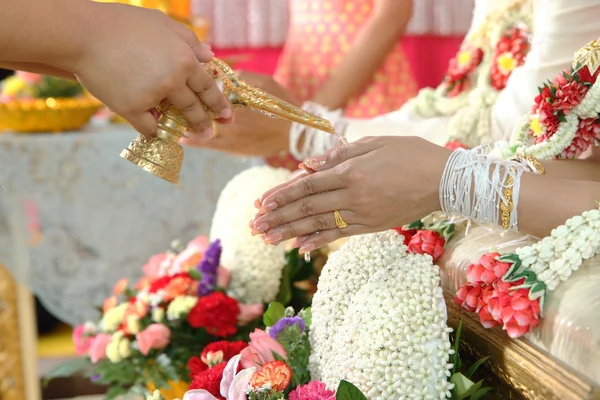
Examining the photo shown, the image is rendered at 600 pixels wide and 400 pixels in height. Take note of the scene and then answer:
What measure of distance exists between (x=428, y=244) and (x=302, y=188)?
7.7 inches

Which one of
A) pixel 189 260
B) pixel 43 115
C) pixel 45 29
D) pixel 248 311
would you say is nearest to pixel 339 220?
pixel 45 29

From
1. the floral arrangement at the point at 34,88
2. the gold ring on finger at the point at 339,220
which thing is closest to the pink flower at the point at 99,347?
the gold ring on finger at the point at 339,220

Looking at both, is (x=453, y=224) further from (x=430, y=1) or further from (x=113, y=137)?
(x=430, y=1)

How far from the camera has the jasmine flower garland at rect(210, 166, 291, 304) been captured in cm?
123

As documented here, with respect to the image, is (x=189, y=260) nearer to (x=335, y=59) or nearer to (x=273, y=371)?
(x=273, y=371)

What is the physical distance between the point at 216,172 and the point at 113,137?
0.30 metres

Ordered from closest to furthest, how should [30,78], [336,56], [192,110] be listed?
[192,110]
[336,56]
[30,78]

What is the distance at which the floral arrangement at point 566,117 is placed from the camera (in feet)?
2.88

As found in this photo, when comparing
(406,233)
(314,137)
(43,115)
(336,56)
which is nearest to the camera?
(406,233)

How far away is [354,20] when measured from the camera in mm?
2037

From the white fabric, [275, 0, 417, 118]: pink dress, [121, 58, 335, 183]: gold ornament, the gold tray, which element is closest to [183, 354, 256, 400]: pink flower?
[121, 58, 335, 183]: gold ornament

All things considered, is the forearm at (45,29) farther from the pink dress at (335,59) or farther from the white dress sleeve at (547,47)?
the pink dress at (335,59)

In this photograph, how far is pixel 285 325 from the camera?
2.93ft

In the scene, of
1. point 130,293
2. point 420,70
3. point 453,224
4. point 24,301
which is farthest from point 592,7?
point 420,70
